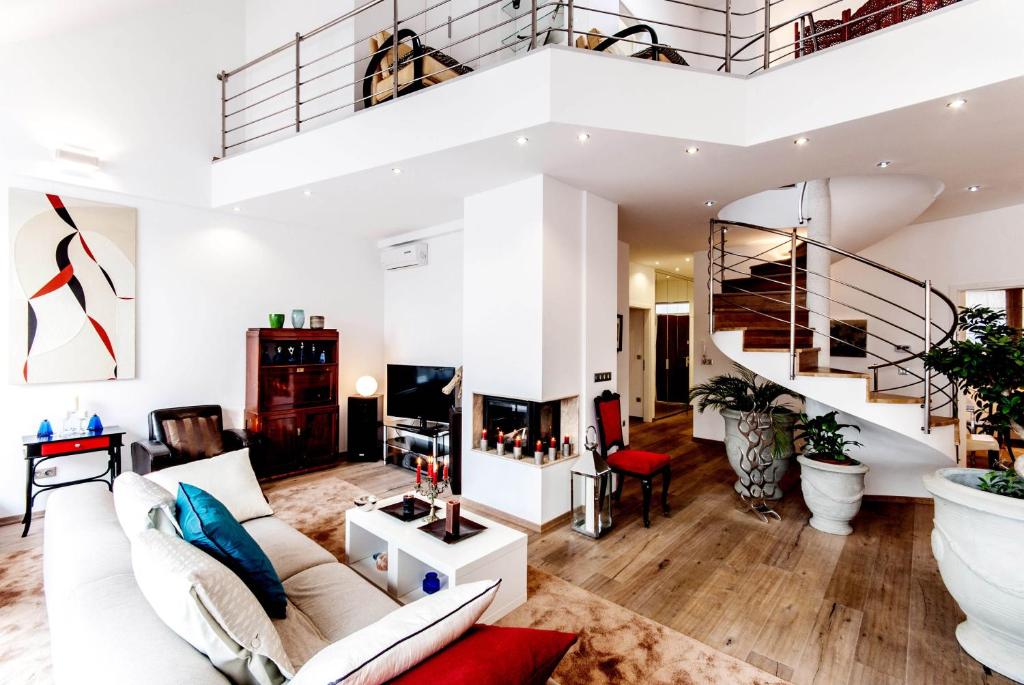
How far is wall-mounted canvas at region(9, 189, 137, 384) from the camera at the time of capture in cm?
369

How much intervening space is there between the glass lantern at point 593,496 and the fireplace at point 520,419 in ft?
1.52

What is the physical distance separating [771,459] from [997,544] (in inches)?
80.5

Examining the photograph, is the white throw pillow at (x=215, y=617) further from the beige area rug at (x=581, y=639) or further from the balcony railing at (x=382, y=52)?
the balcony railing at (x=382, y=52)

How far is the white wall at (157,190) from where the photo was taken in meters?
3.71

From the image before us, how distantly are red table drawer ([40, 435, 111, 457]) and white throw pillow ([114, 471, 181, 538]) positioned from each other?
2.49 meters

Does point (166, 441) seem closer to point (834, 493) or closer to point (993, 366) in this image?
point (834, 493)

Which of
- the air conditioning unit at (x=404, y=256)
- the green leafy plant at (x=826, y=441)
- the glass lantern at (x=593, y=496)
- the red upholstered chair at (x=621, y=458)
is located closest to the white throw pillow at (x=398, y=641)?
the glass lantern at (x=593, y=496)

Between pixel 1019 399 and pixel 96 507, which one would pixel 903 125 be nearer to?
pixel 1019 399

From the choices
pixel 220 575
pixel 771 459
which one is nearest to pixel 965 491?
pixel 771 459

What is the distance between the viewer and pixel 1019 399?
2.14 meters

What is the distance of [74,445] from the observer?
11.6 feet

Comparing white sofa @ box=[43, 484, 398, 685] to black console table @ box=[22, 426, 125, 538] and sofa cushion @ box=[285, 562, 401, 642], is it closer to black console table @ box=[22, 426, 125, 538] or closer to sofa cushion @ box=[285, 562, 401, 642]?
sofa cushion @ box=[285, 562, 401, 642]

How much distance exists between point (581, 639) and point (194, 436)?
3950mm

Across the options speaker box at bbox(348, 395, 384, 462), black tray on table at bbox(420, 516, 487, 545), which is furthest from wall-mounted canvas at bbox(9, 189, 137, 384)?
black tray on table at bbox(420, 516, 487, 545)
